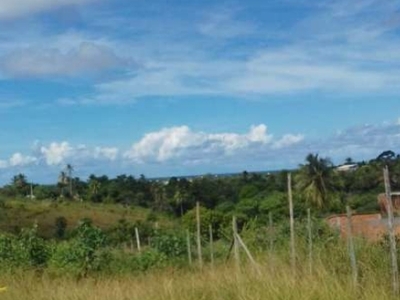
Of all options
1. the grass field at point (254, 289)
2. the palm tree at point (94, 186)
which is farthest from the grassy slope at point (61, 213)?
the grass field at point (254, 289)

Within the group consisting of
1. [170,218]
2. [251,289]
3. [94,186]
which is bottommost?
[170,218]

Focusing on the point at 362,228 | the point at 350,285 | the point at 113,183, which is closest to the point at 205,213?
the point at 362,228

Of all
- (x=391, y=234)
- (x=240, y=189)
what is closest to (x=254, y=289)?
(x=391, y=234)

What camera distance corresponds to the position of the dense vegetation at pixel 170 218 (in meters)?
17.2

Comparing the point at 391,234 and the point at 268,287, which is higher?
the point at 391,234

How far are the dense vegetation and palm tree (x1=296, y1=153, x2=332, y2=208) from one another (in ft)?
0.34

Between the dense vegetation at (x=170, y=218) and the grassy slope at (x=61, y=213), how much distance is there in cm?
13

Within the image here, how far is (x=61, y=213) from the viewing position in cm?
8494

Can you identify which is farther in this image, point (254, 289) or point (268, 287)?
point (254, 289)

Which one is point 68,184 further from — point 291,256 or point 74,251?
point 291,256

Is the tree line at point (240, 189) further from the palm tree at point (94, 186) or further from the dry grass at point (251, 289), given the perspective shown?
the dry grass at point (251, 289)

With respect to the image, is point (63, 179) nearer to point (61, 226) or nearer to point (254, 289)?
point (61, 226)

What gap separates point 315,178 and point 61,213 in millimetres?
27539

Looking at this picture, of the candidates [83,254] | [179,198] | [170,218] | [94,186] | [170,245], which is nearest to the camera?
[83,254]
